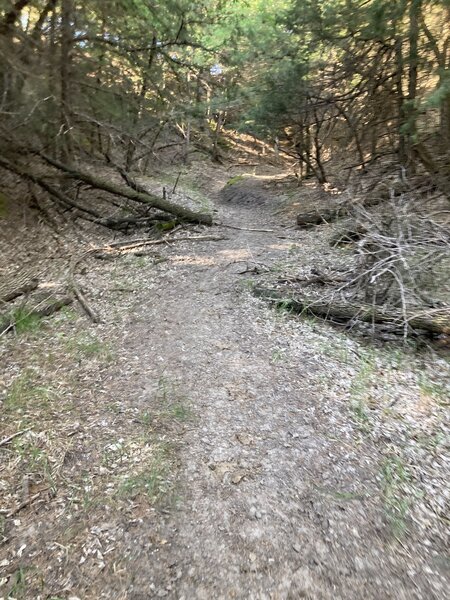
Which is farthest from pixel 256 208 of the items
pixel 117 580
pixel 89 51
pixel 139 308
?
pixel 117 580

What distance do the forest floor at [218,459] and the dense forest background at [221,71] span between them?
473 cm

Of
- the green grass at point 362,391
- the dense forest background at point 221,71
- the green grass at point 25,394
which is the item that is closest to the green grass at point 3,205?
the dense forest background at point 221,71

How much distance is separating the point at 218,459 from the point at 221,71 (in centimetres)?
1243

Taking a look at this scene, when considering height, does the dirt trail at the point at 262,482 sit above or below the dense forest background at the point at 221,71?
below

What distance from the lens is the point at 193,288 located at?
6926mm

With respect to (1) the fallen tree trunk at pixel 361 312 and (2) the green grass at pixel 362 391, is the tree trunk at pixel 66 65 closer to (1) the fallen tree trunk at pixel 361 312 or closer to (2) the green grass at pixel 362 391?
(1) the fallen tree trunk at pixel 361 312

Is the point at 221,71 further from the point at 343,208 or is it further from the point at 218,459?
the point at 218,459

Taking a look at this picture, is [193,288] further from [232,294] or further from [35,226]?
[35,226]

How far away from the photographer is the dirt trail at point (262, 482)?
2.53m

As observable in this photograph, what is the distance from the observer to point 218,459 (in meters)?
3.44

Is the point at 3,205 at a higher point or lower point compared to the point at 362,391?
higher

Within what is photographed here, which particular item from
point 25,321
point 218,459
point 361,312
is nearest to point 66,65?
point 25,321

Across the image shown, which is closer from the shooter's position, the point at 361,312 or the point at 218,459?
the point at 218,459

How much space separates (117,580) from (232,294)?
14.8 ft
